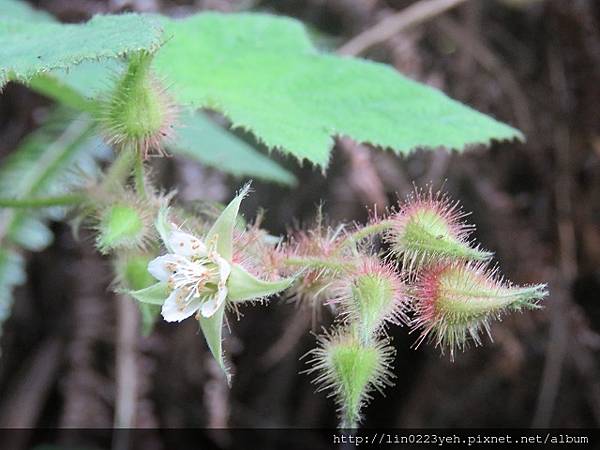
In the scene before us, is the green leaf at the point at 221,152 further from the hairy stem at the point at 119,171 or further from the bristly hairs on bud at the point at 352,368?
the bristly hairs on bud at the point at 352,368

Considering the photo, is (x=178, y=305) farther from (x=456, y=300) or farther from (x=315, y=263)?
(x=456, y=300)

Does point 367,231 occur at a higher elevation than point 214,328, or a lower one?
higher

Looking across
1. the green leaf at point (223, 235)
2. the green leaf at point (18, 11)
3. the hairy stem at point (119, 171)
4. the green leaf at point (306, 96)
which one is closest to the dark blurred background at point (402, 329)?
the green leaf at point (18, 11)

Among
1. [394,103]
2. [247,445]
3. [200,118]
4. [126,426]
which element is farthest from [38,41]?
[247,445]

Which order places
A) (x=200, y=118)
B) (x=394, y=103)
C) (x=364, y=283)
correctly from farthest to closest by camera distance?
(x=200, y=118) < (x=394, y=103) < (x=364, y=283)

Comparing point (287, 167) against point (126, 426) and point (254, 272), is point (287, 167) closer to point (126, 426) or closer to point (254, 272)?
point (126, 426)

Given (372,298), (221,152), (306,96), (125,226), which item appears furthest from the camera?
(221,152)

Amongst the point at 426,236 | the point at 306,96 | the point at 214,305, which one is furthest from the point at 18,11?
the point at 426,236
